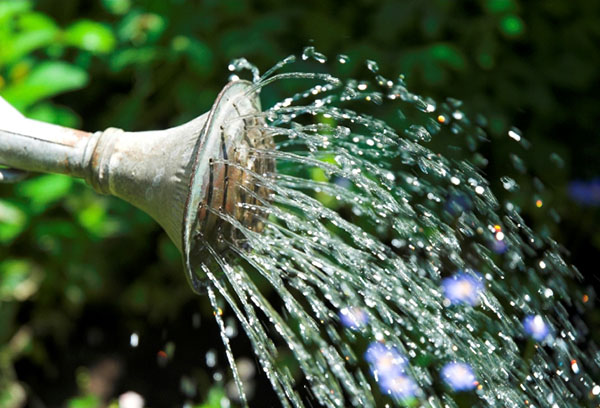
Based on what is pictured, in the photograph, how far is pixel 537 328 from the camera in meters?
2.14

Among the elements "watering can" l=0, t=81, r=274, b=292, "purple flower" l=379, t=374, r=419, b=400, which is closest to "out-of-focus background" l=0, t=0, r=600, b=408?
"purple flower" l=379, t=374, r=419, b=400

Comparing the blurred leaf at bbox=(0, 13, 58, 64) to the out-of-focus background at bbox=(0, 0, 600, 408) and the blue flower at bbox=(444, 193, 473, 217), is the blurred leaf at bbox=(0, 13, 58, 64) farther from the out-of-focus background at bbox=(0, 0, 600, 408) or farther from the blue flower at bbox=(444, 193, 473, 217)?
the blue flower at bbox=(444, 193, 473, 217)

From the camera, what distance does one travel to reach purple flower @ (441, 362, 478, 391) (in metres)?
2.04

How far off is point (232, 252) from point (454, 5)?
173cm

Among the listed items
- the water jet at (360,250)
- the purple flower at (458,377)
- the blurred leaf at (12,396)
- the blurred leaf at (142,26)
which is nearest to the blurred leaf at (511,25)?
the water jet at (360,250)

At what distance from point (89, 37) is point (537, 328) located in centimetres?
154

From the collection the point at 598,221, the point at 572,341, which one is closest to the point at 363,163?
the point at 572,341

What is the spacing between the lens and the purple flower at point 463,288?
2.09m

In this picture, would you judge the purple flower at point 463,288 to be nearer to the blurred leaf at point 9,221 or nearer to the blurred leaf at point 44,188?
the blurred leaf at point 44,188

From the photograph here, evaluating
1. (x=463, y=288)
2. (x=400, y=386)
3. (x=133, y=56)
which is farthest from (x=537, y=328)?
(x=133, y=56)

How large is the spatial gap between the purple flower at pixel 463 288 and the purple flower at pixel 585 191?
1.15 metres

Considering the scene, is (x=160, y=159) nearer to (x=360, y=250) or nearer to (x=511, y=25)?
(x=360, y=250)

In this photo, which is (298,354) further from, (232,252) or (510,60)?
(510,60)

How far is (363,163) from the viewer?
183 centimetres
